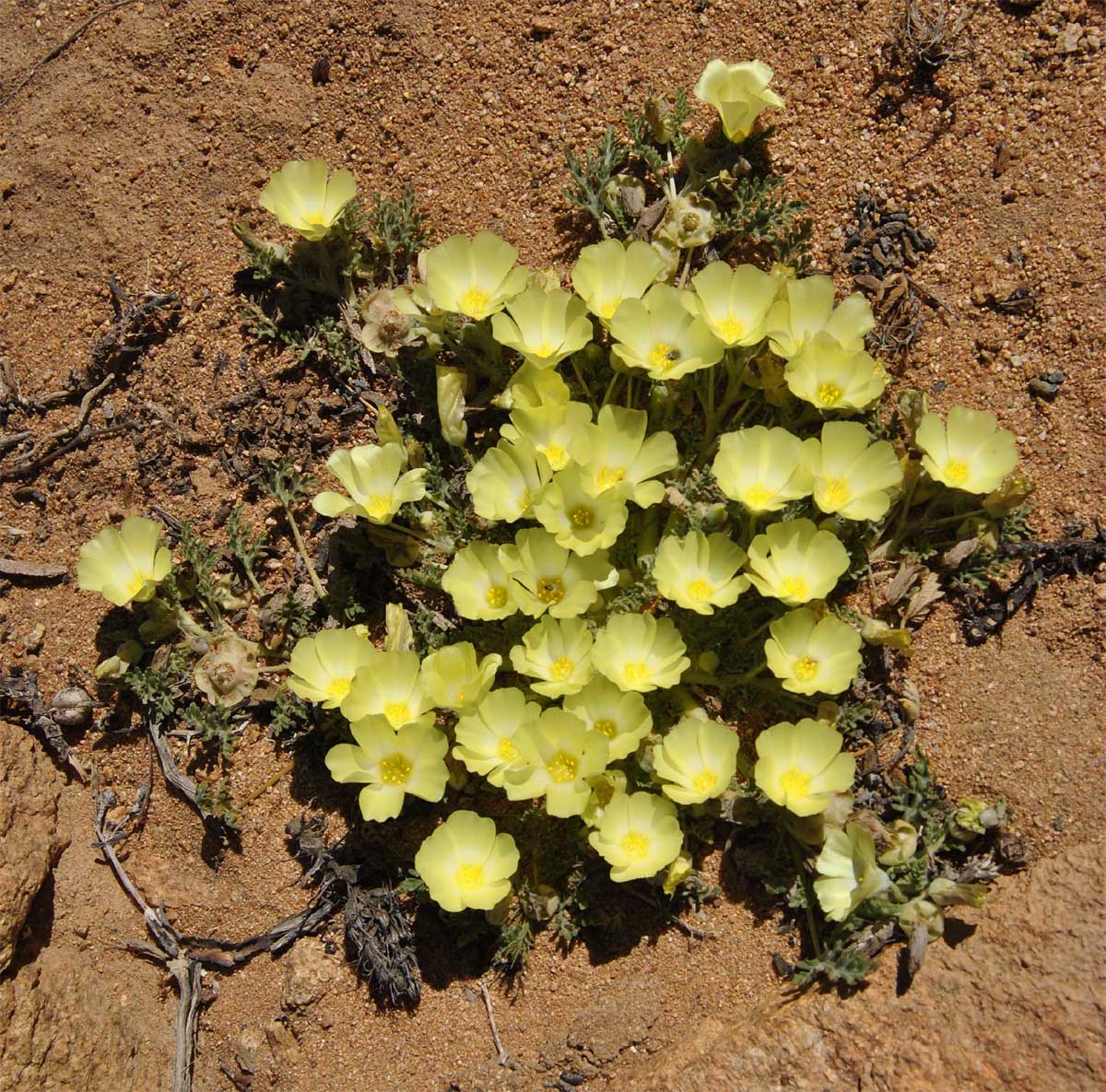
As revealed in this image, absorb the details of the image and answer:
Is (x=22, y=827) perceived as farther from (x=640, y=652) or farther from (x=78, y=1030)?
(x=640, y=652)

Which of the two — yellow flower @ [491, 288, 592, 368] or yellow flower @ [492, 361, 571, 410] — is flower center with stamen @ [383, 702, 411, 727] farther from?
yellow flower @ [491, 288, 592, 368]

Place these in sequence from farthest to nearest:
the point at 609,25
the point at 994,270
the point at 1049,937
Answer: the point at 609,25 → the point at 994,270 → the point at 1049,937

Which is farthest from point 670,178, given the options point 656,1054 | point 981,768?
point 656,1054

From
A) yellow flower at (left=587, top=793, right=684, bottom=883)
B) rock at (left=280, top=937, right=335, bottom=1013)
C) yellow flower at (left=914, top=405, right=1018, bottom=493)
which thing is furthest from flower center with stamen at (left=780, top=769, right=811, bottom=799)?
rock at (left=280, top=937, right=335, bottom=1013)

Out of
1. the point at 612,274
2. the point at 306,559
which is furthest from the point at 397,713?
the point at 612,274

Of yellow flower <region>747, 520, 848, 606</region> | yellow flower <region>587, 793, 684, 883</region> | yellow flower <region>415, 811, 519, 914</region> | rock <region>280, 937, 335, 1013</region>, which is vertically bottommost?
rock <region>280, 937, 335, 1013</region>

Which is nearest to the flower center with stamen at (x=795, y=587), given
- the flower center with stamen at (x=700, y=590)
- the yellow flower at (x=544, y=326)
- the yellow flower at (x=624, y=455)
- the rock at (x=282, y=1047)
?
the flower center with stamen at (x=700, y=590)

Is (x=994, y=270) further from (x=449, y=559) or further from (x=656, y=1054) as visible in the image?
(x=656, y=1054)
